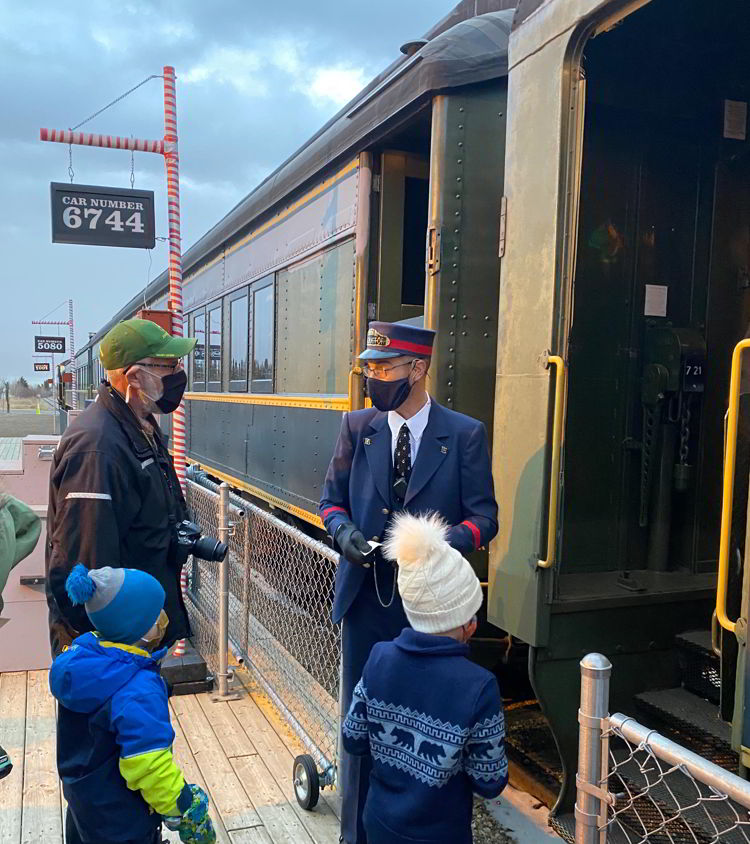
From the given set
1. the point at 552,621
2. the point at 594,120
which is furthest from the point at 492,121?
the point at 552,621

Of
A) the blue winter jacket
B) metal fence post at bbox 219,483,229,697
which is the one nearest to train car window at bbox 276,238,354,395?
metal fence post at bbox 219,483,229,697

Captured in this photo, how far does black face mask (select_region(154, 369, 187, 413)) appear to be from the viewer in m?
2.72

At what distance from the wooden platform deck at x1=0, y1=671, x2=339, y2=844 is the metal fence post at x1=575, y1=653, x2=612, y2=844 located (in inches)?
50.4

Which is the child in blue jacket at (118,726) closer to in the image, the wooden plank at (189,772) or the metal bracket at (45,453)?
the wooden plank at (189,772)

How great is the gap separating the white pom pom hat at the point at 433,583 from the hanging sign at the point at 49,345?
24.3 m

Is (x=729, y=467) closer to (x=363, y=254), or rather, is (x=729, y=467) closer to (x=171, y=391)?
(x=171, y=391)

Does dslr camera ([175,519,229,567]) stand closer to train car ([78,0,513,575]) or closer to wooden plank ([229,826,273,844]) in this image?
wooden plank ([229,826,273,844])

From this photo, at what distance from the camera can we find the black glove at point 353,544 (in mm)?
2406

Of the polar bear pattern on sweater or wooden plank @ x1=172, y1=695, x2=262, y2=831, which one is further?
wooden plank @ x1=172, y1=695, x2=262, y2=831

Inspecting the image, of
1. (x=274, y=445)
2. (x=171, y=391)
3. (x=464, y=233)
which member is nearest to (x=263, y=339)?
(x=274, y=445)

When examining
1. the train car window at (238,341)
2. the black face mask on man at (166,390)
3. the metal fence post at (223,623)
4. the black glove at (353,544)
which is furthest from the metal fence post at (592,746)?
the train car window at (238,341)

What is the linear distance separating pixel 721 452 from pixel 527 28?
2.11 m

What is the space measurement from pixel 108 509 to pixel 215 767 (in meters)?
1.51

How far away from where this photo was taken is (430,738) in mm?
1740
